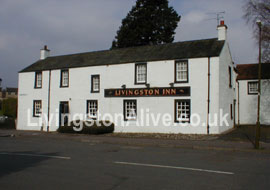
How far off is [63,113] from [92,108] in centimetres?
337

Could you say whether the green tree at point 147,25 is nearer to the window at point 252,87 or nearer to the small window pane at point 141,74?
the window at point 252,87

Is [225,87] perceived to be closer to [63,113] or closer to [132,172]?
[63,113]

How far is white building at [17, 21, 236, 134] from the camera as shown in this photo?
1986cm

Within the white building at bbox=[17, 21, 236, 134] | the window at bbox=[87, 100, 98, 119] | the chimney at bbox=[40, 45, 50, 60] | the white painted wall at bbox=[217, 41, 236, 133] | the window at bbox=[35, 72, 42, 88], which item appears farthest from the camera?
the chimney at bbox=[40, 45, 50, 60]

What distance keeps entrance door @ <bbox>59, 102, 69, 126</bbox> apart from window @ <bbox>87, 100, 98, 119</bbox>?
98.3 inches

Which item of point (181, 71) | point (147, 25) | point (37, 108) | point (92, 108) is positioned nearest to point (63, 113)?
point (92, 108)

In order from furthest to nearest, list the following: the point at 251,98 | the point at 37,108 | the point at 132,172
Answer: the point at 251,98 < the point at 37,108 < the point at 132,172

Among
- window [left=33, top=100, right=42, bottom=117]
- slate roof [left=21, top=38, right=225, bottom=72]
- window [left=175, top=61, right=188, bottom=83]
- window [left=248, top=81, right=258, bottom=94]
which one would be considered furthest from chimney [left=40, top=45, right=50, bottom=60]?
window [left=248, top=81, right=258, bottom=94]

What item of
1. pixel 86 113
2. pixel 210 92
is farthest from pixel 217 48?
pixel 86 113

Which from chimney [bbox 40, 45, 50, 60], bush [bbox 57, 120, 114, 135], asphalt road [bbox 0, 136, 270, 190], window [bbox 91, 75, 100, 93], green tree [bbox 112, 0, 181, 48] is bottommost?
asphalt road [bbox 0, 136, 270, 190]

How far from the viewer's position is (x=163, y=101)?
2097cm

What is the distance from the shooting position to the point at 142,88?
2177 cm

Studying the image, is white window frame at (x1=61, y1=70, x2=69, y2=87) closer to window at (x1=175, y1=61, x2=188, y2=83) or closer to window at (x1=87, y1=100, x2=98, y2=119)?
window at (x1=87, y1=100, x2=98, y2=119)

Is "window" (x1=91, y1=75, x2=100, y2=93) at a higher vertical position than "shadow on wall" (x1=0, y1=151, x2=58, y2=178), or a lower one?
higher
